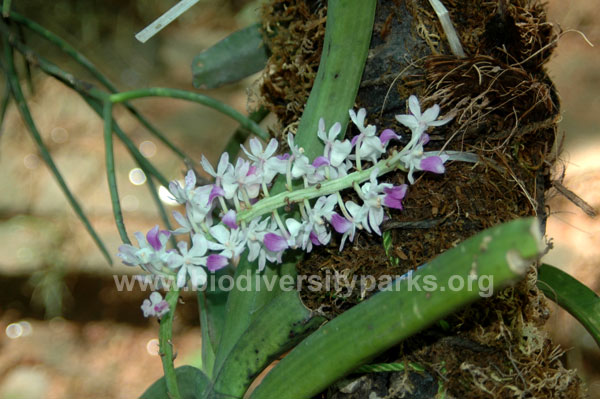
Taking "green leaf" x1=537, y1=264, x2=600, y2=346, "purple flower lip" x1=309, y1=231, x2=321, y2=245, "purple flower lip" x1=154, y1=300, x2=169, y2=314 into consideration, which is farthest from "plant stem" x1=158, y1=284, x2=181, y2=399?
"green leaf" x1=537, y1=264, x2=600, y2=346

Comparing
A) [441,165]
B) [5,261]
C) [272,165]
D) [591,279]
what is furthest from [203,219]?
[5,261]

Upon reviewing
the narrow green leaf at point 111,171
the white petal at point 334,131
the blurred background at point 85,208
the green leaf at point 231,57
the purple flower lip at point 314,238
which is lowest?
the purple flower lip at point 314,238

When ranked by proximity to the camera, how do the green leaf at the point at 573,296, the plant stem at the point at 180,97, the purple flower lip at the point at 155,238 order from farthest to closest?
the plant stem at the point at 180,97, the green leaf at the point at 573,296, the purple flower lip at the point at 155,238

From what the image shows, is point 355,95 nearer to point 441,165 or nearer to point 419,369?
point 441,165

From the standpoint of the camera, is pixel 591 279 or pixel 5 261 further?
pixel 5 261

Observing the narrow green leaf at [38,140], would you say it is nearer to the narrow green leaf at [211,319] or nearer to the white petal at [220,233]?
the narrow green leaf at [211,319]

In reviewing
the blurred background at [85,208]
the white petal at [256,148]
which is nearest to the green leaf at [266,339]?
the white petal at [256,148]
